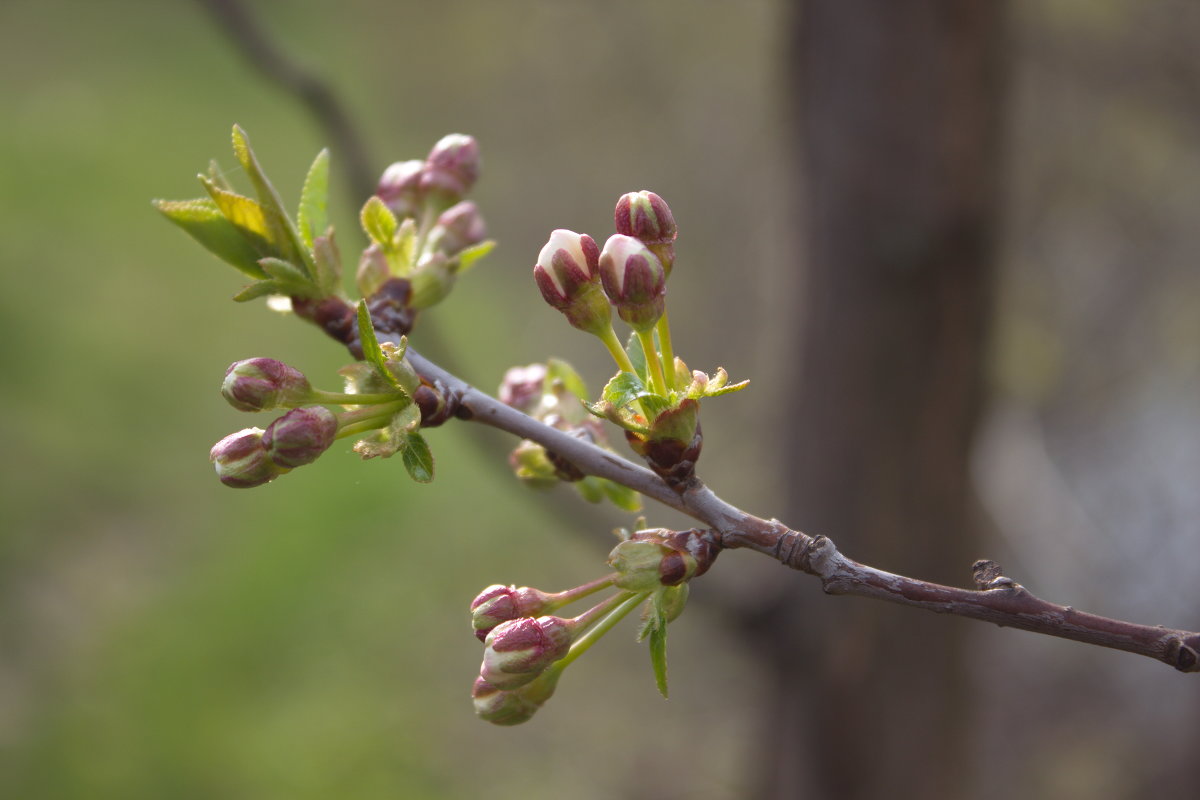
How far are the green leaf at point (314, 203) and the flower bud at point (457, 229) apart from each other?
0.11m

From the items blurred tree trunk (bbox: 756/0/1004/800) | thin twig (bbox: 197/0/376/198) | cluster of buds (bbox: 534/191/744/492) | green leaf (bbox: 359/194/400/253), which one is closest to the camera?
cluster of buds (bbox: 534/191/744/492)

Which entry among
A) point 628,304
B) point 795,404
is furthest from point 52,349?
point 628,304

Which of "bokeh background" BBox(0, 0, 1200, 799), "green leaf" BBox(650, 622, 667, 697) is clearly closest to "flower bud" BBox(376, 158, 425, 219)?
"green leaf" BBox(650, 622, 667, 697)

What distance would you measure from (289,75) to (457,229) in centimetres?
62

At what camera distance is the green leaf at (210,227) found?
0.68m

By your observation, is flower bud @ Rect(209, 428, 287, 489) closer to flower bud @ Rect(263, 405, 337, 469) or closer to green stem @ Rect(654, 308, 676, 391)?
A: flower bud @ Rect(263, 405, 337, 469)

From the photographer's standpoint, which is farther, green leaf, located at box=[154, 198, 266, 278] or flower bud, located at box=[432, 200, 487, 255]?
flower bud, located at box=[432, 200, 487, 255]

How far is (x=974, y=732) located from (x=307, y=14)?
729 cm

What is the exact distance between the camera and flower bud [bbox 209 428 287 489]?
61cm

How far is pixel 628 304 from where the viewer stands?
604mm

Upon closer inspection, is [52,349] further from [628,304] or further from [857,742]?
[628,304]

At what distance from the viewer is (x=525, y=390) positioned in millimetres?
826

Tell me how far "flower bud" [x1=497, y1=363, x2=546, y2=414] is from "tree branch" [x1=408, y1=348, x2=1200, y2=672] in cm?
16

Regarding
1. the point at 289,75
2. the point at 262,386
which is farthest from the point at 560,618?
the point at 289,75
